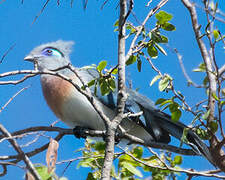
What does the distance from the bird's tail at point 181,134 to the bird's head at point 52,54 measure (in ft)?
4.80

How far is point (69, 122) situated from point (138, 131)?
2.54 ft

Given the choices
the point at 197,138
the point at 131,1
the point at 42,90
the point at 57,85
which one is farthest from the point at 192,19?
the point at 42,90

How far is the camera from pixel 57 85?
4215 millimetres

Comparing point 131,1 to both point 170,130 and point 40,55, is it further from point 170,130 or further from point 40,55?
point 40,55

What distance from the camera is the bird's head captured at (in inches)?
186

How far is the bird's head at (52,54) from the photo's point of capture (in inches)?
186

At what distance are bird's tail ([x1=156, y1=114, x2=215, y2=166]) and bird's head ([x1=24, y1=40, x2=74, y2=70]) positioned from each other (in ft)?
4.80

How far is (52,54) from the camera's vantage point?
15.9 ft

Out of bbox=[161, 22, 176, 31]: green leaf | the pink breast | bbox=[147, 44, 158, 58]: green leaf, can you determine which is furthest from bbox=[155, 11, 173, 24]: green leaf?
the pink breast

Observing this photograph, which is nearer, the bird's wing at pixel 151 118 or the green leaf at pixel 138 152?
the green leaf at pixel 138 152

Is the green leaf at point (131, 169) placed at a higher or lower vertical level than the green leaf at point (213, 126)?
lower

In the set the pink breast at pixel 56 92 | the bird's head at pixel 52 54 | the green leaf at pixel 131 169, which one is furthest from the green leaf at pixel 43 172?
the bird's head at pixel 52 54

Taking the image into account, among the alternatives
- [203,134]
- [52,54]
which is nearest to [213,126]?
[203,134]

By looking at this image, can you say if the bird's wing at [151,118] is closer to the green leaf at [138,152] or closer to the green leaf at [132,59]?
the green leaf at [138,152]
